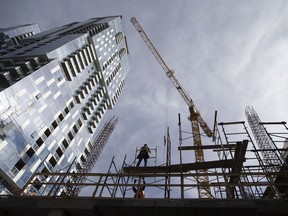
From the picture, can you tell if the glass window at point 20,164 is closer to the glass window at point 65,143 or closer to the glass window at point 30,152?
the glass window at point 30,152

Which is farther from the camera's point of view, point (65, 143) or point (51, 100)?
point (65, 143)

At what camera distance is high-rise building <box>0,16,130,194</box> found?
34.4m

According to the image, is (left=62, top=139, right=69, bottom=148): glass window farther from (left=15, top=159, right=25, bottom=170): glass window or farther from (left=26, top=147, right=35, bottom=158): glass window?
(left=15, top=159, right=25, bottom=170): glass window

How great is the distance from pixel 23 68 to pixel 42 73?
314cm

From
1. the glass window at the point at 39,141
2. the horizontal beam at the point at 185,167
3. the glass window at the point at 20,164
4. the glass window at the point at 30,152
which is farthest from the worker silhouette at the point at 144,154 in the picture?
the glass window at the point at 39,141

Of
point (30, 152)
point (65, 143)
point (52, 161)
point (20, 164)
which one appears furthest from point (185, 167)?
point (65, 143)

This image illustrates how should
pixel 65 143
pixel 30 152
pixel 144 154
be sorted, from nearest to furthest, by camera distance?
1. pixel 144 154
2. pixel 30 152
3. pixel 65 143

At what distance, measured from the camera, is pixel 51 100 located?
4500 cm

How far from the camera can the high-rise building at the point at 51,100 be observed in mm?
34406

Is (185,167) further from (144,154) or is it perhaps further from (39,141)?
(39,141)

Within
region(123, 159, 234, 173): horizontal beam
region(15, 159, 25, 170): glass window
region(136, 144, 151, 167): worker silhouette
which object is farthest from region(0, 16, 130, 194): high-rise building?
region(123, 159, 234, 173): horizontal beam

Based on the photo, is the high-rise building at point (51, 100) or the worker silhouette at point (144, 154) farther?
the high-rise building at point (51, 100)

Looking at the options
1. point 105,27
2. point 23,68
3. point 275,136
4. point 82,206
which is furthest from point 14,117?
point 105,27

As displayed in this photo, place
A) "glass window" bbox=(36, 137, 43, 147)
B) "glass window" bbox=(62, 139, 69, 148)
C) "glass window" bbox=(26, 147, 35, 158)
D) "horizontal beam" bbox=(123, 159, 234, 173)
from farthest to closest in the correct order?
"glass window" bbox=(62, 139, 69, 148)
"glass window" bbox=(36, 137, 43, 147)
"glass window" bbox=(26, 147, 35, 158)
"horizontal beam" bbox=(123, 159, 234, 173)
